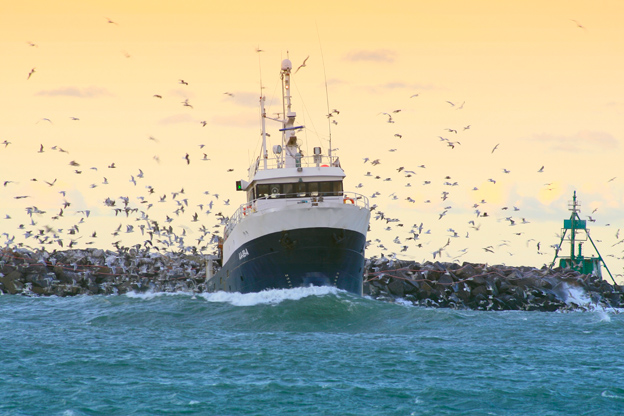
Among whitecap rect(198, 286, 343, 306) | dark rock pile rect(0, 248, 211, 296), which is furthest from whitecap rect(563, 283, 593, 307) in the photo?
whitecap rect(198, 286, 343, 306)

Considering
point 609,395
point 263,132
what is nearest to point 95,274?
point 263,132

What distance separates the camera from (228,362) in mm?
23141

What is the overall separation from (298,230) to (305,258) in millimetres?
1344

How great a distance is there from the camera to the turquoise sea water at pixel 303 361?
739 inches

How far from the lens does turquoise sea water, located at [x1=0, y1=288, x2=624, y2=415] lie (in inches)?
739

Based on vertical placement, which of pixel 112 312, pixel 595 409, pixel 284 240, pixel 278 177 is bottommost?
pixel 595 409

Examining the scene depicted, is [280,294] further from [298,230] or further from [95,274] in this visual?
[95,274]

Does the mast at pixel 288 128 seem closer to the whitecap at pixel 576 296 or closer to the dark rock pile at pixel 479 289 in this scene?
the dark rock pile at pixel 479 289

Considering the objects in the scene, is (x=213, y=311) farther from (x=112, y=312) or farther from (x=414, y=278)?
(x=414, y=278)

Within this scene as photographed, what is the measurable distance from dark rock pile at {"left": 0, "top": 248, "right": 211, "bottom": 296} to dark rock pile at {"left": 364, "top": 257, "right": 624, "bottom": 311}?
14.5 metres

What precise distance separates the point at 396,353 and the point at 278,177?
44.3ft

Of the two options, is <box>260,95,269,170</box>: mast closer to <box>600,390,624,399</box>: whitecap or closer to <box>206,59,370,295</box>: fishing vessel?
<box>206,59,370,295</box>: fishing vessel

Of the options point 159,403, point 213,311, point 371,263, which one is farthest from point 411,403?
point 371,263

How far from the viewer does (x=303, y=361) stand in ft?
75.8
